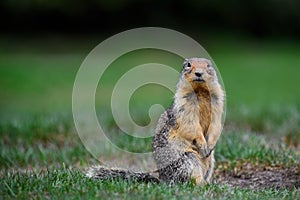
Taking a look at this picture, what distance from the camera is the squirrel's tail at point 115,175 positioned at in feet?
19.0

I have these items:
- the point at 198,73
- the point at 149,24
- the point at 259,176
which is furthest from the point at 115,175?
the point at 149,24

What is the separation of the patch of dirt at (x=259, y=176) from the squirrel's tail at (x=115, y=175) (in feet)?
3.07

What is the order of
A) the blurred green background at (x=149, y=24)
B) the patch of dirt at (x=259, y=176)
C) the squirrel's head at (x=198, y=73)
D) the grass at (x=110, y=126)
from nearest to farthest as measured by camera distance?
the grass at (x=110, y=126) < the squirrel's head at (x=198, y=73) < the patch of dirt at (x=259, y=176) < the blurred green background at (x=149, y=24)

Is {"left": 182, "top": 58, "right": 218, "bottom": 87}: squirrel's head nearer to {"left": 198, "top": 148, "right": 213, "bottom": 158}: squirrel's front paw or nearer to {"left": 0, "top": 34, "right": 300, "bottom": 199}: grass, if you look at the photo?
{"left": 198, "top": 148, "right": 213, "bottom": 158}: squirrel's front paw

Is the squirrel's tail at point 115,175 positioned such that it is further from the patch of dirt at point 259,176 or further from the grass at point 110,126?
the patch of dirt at point 259,176

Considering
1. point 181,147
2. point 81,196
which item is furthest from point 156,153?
point 81,196

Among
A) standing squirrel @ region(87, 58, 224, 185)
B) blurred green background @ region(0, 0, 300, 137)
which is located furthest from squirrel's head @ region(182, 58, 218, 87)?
blurred green background @ region(0, 0, 300, 137)

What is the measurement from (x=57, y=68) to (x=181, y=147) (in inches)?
503

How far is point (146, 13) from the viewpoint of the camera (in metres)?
22.2

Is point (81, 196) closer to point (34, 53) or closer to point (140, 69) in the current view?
point (140, 69)

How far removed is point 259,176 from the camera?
6.61m

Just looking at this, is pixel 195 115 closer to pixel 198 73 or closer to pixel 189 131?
pixel 189 131

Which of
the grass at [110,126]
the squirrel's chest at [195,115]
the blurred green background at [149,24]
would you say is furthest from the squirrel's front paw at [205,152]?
the blurred green background at [149,24]

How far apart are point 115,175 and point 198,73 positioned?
3.98ft
